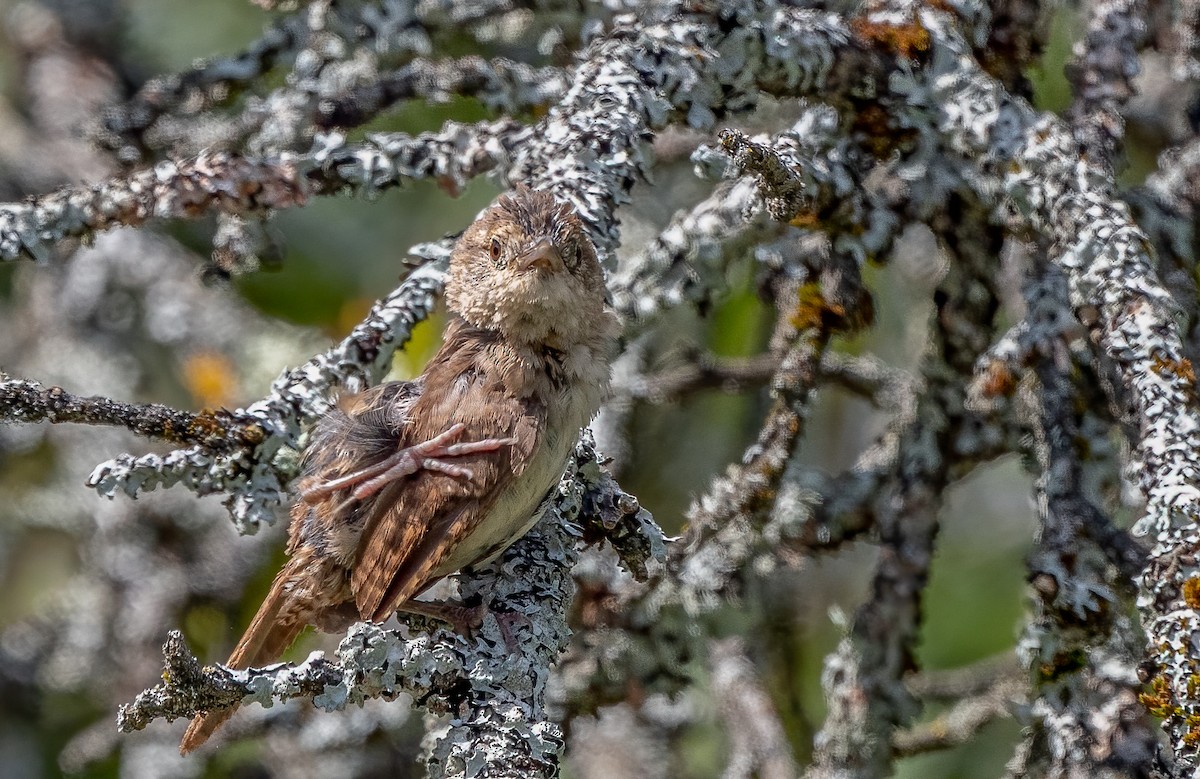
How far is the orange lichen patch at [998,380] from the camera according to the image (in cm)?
250

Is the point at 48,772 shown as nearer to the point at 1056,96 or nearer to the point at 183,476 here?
the point at 183,476

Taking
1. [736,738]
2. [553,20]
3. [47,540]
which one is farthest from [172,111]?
[47,540]

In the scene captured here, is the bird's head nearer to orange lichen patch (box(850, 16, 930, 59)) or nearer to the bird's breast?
the bird's breast

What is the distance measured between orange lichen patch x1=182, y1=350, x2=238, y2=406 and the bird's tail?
6.19ft

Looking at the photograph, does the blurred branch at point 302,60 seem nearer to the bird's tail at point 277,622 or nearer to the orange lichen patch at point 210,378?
the bird's tail at point 277,622

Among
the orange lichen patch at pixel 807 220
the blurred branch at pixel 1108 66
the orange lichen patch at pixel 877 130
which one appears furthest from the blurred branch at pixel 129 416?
the blurred branch at pixel 1108 66

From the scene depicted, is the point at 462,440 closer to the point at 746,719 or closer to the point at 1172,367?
the point at 1172,367

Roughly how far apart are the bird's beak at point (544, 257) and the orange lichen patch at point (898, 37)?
69 cm

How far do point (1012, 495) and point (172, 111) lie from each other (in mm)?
3126

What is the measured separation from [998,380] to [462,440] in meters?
1.03

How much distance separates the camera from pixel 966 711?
→ 3.05 meters

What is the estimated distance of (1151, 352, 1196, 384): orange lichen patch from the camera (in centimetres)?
193

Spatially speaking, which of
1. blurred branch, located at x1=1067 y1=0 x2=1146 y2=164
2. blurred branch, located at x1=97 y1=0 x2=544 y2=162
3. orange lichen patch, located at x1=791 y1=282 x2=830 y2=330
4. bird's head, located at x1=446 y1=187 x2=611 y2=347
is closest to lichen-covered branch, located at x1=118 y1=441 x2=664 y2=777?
bird's head, located at x1=446 y1=187 x2=611 y2=347

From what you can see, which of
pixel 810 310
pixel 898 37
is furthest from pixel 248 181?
pixel 898 37
